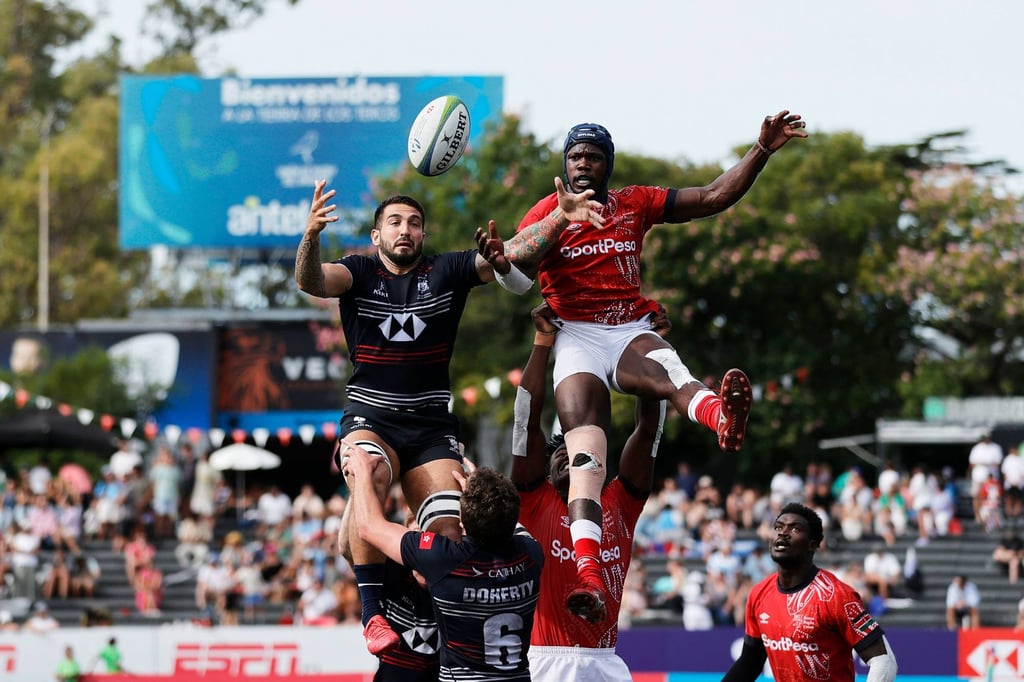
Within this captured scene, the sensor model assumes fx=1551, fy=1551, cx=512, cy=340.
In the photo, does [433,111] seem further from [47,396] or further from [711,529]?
[47,396]

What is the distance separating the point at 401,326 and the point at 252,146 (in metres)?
32.1

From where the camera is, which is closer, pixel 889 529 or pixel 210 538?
pixel 889 529

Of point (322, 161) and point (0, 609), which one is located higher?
point (322, 161)

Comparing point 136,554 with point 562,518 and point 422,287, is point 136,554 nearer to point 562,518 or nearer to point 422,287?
point 562,518

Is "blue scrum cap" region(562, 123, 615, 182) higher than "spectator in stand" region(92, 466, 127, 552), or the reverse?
"blue scrum cap" region(562, 123, 615, 182)

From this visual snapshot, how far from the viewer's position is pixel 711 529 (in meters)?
23.8

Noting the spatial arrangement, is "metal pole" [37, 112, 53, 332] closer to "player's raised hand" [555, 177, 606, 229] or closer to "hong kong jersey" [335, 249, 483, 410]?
"hong kong jersey" [335, 249, 483, 410]

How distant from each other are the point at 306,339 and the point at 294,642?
17.1m

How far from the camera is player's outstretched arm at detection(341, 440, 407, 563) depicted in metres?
7.64

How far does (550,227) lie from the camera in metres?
8.41

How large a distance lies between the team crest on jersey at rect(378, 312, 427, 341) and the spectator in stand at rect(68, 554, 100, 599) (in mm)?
18026

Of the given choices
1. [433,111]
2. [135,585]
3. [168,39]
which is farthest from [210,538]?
[168,39]

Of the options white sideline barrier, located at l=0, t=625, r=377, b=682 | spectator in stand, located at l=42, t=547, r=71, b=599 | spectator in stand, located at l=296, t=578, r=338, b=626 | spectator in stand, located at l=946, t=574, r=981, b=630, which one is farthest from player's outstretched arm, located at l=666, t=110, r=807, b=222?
spectator in stand, located at l=42, t=547, r=71, b=599

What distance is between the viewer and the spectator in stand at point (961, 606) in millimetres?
20891
